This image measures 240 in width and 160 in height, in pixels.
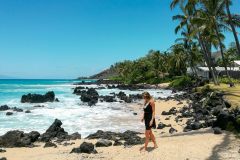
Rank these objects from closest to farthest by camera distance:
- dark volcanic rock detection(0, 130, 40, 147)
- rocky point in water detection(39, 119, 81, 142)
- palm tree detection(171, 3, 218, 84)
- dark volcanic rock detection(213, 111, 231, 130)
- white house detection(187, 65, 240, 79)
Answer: dark volcanic rock detection(213, 111, 231, 130) → dark volcanic rock detection(0, 130, 40, 147) → rocky point in water detection(39, 119, 81, 142) → palm tree detection(171, 3, 218, 84) → white house detection(187, 65, 240, 79)

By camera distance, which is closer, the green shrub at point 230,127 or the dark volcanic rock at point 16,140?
the green shrub at point 230,127

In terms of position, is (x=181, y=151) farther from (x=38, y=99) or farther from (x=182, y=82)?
(x=182, y=82)

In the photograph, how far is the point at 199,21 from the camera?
34.2 metres

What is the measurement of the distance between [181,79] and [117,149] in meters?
58.2

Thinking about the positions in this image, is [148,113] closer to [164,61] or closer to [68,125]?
[68,125]

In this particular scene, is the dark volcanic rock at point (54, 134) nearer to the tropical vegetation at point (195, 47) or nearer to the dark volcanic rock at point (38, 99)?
the tropical vegetation at point (195, 47)

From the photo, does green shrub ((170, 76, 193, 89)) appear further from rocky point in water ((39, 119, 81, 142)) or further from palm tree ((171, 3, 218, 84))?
rocky point in water ((39, 119, 81, 142))

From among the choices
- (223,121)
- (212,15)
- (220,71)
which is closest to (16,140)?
(223,121)

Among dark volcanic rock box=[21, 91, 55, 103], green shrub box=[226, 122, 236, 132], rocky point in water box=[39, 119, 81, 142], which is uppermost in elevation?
green shrub box=[226, 122, 236, 132]

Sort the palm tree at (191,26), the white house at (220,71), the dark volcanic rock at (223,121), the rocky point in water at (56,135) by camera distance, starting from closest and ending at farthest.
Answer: the dark volcanic rock at (223,121) → the rocky point in water at (56,135) → the palm tree at (191,26) → the white house at (220,71)

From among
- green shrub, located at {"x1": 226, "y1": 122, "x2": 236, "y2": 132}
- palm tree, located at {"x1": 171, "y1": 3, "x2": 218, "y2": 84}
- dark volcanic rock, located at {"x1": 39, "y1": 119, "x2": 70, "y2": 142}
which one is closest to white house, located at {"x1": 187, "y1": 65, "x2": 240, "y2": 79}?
palm tree, located at {"x1": 171, "y1": 3, "x2": 218, "y2": 84}

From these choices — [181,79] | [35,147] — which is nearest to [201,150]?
[35,147]

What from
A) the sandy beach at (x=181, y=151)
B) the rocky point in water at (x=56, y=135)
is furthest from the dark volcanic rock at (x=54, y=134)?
the sandy beach at (x=181, y=151)

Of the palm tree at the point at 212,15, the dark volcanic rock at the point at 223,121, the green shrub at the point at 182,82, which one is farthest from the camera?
the green shrub at the point at 182,82
